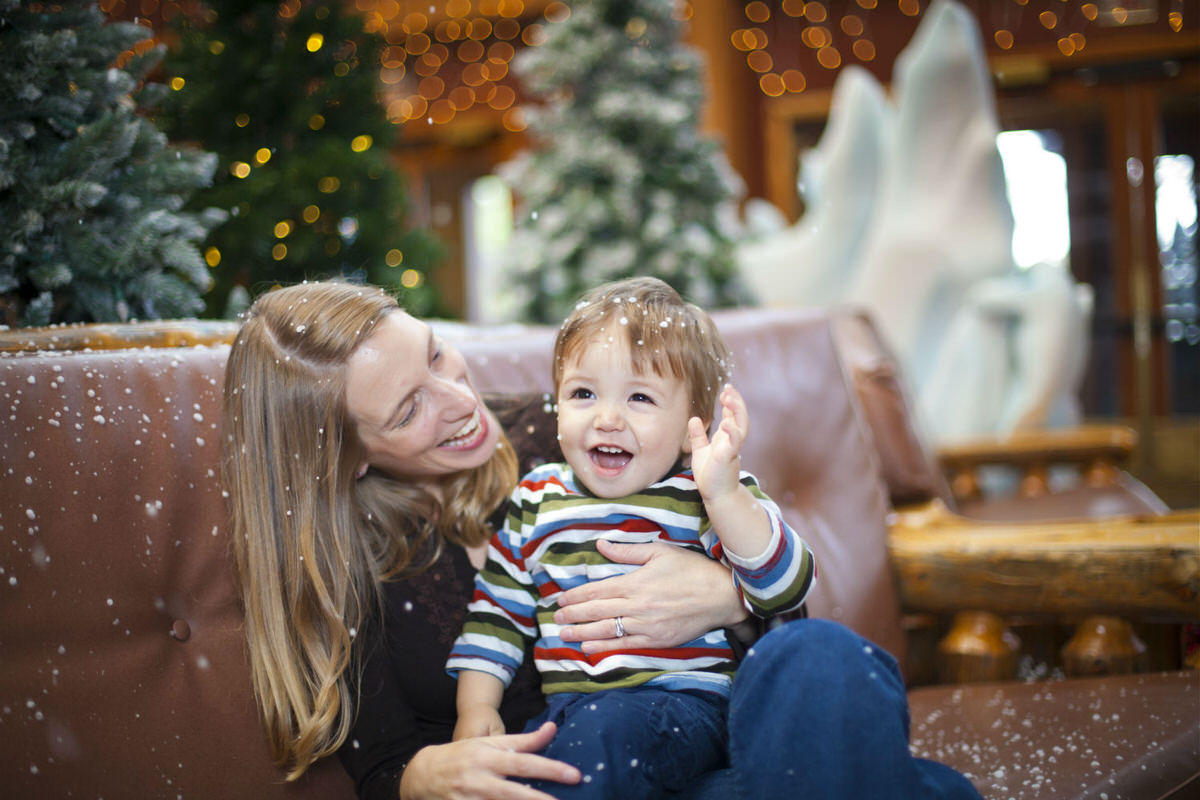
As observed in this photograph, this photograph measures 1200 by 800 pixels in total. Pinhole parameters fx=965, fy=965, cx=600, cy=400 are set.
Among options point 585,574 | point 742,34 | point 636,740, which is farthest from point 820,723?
point 742,34

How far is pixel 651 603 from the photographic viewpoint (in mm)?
988

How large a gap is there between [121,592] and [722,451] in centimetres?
72

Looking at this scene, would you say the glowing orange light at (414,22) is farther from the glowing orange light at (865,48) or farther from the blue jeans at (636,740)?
the blue jeans at (636,740)

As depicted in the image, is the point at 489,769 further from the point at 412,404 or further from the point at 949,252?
the point at 949,252

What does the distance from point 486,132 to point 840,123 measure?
3.92 m

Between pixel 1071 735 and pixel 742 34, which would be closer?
pixel 1071 735

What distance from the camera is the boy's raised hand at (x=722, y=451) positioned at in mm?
913

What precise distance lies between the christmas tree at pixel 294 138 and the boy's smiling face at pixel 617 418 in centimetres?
160

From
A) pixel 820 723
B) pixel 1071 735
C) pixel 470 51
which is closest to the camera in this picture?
pixel 820 723

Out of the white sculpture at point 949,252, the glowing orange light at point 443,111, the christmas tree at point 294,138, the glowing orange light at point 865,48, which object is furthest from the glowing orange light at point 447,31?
the christmas tree at point 294,138

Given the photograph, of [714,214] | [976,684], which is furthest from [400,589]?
[714,214]

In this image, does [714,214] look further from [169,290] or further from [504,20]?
[504,20]

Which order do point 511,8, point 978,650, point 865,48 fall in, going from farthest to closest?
point 511,8
point 865,48
point 978,650

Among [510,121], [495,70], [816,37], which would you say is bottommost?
[510,121]
